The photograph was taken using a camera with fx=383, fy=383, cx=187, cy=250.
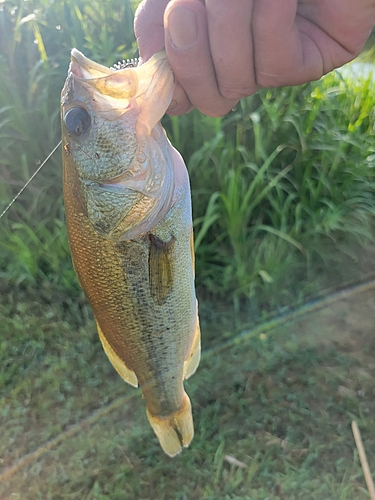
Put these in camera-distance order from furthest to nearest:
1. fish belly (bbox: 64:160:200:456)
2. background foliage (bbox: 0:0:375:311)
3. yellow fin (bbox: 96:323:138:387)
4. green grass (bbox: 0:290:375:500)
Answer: background foliage (bbox: 0:0:375:311) → green grass (bbox: 0:290:375:500) → yellow fin (bbox: 96:323:138:387) → fish belly (bbox: 64:160:200:456)

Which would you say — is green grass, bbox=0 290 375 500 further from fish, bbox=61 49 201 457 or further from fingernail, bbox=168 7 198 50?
fingernail, bbox=168 7 198 50

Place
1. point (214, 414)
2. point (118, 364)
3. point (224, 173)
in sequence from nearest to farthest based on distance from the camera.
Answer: point (118, 364)
point (214, 414)
point (224, 173)

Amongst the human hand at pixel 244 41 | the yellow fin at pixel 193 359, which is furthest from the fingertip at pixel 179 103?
the yellow fin at pixel 193 359

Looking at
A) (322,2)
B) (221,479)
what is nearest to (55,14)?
(322,2)

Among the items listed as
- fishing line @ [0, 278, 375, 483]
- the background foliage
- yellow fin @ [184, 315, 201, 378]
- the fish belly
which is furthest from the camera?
the background foliage

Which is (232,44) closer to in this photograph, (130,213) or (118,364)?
(130,213)

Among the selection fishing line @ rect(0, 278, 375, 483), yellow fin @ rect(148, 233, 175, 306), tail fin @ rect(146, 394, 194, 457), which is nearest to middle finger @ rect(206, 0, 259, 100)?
yellow fin @ rect(148, 233, 175, 306)

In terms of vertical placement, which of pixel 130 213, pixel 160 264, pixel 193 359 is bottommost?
pixel 193 359

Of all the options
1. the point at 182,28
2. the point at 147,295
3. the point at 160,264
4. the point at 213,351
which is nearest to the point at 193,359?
the point at 147,295
